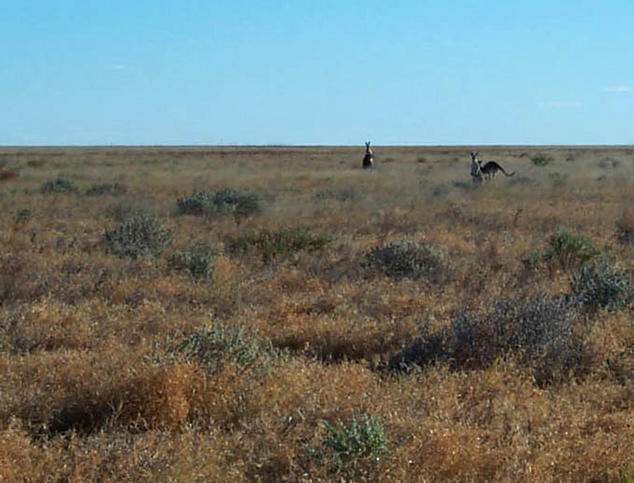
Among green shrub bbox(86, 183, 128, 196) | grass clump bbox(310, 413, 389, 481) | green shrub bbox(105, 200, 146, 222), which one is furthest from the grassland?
green shrub bbox(86, 183, 128, 196)

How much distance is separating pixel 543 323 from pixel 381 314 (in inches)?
90.7

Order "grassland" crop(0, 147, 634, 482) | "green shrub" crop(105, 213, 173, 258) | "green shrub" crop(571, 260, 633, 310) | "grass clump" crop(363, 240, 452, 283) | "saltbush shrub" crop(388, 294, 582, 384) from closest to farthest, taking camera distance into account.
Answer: "grassland" crop(0, 147, 634, 482) → "saltbush shrub" crop(388, 294, 582, 384) → "green shrub" crop(571, 260, 633, 310) → "grass clump" crop(363, 240, 452, 283) → "green shrub" crop(105, 213, 173, 258)

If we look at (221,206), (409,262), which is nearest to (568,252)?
(409,262)

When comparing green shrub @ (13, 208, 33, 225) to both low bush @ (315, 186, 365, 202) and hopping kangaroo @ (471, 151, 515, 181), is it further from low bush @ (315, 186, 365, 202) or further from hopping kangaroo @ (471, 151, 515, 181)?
hopping kangaroo @ (471, 151, 515, 181)

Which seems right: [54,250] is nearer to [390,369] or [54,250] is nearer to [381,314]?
[381,314]

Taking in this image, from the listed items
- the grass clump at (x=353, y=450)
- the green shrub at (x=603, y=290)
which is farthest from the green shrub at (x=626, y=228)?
the grass clump at (x=353, y=450)

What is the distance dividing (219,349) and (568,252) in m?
7.29

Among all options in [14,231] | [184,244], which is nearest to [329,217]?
[184,244]

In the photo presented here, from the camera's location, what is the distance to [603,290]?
29.7 ft

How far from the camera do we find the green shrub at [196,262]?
11203mm

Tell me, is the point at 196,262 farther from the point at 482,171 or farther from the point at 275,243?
the point at 482,171

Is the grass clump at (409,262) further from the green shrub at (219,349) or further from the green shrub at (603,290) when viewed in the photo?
the green shrub at (219,349)

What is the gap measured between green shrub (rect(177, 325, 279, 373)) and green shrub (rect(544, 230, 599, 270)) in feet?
21.4

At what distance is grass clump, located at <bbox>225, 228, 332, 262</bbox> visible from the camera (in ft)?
42.2
